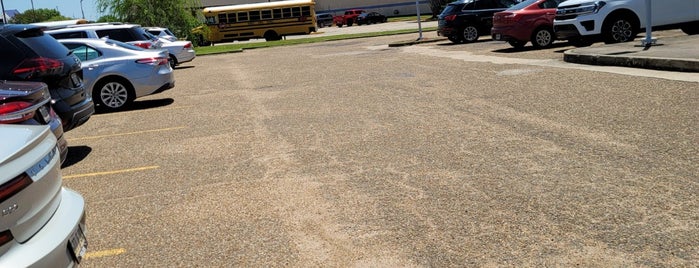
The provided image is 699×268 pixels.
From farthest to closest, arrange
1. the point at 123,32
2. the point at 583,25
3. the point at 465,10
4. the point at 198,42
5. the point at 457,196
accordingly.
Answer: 1. the point at 198,42
2. the point at 465,10
3. the point at 123,32
4. the point at 583,25
5. the point at 457,196

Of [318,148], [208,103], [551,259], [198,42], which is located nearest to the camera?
[551,259]

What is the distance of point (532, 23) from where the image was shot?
787 inches

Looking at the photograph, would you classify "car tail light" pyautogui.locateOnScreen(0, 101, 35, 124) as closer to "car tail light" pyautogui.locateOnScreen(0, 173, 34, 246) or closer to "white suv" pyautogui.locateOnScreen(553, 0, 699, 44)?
"car tail light" pyautogui.locateOnScreen(0, 173, 34, 246)

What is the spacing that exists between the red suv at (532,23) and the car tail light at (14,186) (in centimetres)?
1814

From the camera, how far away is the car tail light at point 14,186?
3.03 m

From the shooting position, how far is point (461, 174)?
6.40 m

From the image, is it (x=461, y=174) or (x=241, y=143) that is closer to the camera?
(x=461, y=174)

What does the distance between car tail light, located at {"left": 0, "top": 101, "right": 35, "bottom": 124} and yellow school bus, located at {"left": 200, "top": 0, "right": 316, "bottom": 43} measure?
45.9m

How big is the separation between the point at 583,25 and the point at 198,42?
35389 mm

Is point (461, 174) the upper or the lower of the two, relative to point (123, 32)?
lower

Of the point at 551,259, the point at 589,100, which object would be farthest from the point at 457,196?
the point at 589,100

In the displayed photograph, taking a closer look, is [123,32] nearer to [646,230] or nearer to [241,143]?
[241,143]

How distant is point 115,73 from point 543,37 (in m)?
12.1

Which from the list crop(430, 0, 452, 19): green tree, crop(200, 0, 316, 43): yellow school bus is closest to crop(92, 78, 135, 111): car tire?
crop(200, 0, 316, 43): yellow school bus
